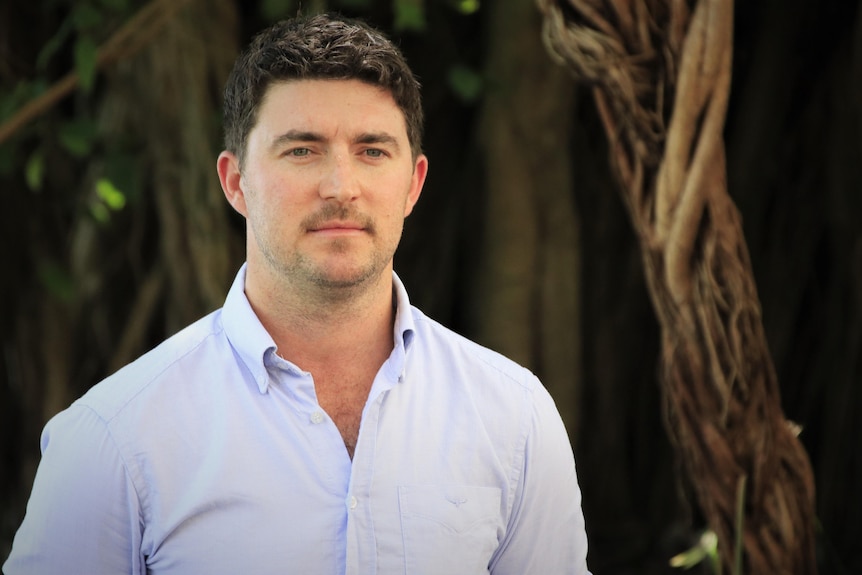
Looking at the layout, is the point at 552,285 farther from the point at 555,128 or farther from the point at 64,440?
the point at 64,440

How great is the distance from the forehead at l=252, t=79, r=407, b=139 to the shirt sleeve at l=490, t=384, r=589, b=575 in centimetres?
39

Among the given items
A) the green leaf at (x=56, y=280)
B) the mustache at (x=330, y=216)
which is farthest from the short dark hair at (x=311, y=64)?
the green leaf at (x=56, y=280)

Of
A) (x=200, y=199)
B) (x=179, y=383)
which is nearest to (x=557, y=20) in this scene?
(x=179, y=383)

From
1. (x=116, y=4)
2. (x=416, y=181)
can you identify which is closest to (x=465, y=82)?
(x=116, y=4)

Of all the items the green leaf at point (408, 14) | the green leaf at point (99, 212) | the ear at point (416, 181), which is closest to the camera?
the ear at point (416, 181)

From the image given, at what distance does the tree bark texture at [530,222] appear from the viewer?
2.41 metres

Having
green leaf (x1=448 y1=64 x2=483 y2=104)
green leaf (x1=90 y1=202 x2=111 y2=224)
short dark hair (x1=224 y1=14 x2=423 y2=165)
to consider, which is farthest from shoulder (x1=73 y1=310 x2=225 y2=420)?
green leaf (x1=90 y1=202 x2=111 y2=224)

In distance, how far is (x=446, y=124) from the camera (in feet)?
9.00

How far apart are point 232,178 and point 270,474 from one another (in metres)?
0.38

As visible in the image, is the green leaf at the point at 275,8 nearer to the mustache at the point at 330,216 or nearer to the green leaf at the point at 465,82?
the green leaf at the point at 465,82

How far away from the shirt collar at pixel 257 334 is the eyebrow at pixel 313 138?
0.19m

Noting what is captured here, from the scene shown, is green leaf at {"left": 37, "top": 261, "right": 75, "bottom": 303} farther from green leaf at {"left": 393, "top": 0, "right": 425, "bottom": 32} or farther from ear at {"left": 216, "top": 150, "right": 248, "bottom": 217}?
ear at {"left": 216, "top": 150, "right": 248, "bottom": 217}

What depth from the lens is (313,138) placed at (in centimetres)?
131

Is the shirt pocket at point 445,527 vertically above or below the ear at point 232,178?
below
